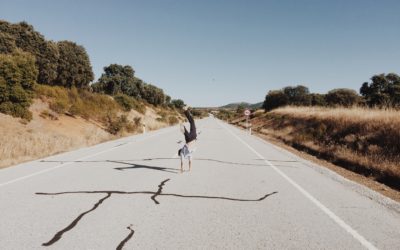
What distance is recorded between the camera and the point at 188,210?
597 cm

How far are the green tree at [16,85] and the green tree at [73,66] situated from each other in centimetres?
1452

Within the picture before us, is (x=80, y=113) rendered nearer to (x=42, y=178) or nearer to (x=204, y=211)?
(x=42, y=178)

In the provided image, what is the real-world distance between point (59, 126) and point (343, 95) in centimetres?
7249

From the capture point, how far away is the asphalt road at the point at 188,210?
14.9 ft

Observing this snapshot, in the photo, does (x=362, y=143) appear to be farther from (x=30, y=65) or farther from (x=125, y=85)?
(x=125, y=85)

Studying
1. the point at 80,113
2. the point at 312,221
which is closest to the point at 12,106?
the point at 80,113

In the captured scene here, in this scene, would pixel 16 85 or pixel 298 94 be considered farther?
pixel 298 94

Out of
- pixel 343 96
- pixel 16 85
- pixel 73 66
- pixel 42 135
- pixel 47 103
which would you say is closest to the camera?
pixel 42 135

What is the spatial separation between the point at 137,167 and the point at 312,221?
6343 mm

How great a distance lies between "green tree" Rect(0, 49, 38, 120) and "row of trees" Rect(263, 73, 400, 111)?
40.4 metres

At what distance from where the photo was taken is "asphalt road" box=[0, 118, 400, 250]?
14.9 feet

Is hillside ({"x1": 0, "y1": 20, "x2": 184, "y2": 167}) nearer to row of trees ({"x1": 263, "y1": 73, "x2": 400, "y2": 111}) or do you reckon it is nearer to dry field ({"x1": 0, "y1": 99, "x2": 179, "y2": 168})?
dry field ({"x1": 0, "y1": 99, "x2": 179, "y2": 168})

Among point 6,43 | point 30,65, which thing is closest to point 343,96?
point 6,43

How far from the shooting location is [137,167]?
1063 centimetres
